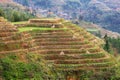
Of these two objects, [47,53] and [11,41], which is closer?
[11,41]

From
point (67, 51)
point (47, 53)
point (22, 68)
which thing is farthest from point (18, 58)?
point (67, 51)

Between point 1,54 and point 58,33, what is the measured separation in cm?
1214

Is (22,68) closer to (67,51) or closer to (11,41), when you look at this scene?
(11,41)

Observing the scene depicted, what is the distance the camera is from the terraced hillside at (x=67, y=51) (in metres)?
52.1

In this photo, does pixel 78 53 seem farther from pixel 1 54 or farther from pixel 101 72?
pixel 1 54

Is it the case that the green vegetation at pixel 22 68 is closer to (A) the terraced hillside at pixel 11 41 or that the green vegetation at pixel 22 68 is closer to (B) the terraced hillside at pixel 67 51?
(A) the terraced hillside at pixel 11 41

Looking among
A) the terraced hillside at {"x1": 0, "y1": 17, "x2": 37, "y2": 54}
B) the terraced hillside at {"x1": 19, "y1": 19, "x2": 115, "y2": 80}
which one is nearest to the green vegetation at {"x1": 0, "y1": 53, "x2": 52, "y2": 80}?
the terraced hillside at {"x1": 0, "y1": 17, "x2": 37, "y2": 54}

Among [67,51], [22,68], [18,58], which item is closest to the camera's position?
[22,68]

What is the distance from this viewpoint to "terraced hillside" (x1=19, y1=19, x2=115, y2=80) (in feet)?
171

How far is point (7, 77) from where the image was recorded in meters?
45.3

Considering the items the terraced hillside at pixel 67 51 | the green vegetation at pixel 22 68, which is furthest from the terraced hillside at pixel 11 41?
the terraced hillside at pixel 67 51

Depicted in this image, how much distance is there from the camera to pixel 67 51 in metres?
53.4

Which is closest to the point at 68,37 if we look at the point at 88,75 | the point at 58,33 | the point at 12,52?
the point at 58,33

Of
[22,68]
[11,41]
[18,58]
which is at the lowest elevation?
[22,68]
